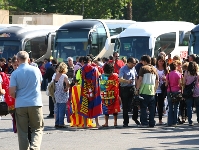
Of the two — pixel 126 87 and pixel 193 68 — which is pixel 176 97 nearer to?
pixel 193 68

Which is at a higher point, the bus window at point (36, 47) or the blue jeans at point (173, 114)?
the bus window at point (36, 47)

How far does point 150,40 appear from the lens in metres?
37.0

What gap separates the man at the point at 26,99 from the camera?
1236cm

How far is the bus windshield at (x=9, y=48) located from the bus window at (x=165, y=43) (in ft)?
27.8

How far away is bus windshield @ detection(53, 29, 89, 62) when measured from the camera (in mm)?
40219

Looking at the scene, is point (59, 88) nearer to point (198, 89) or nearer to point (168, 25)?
point (198, 89)

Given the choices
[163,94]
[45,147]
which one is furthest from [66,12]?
[45,147]

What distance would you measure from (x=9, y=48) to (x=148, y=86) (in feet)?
81.8

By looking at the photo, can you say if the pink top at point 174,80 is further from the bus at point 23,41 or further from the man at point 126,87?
the bus at point 23,41

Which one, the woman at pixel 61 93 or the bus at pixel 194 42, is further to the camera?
the bus at pixel 194 42

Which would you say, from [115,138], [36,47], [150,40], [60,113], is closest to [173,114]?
[60,113]

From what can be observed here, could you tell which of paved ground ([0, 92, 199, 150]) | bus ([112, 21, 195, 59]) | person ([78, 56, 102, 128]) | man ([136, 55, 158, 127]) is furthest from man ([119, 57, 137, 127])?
bus ([112, 21, 195, 59])

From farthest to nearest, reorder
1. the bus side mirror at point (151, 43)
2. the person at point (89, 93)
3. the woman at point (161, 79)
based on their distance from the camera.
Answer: the bus side mirror at point (151, 43) < the woman at point (161, 79) < the person at point (89, 93)

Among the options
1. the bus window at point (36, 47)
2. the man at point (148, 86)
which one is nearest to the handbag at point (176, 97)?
the man at point (148, 86)
